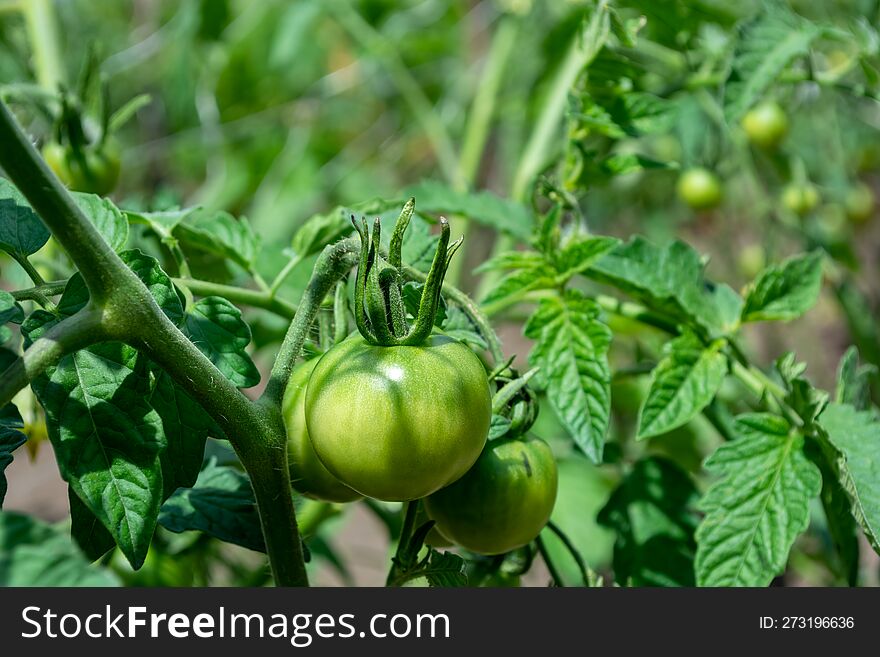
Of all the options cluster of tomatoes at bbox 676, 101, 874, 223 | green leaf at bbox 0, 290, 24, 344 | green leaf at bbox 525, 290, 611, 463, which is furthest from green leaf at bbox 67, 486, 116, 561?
cluster of tomatoes at bbox 676, 101, 874, 223

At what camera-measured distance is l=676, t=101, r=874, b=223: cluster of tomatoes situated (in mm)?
1437

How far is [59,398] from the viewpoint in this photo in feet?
1.69

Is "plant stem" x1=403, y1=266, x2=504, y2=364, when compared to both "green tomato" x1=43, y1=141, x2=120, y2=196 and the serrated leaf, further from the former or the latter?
"green tomato" x1=43, y1=141, x2=120, y2=196

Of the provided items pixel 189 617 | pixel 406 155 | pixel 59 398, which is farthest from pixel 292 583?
A: pixel 406 155

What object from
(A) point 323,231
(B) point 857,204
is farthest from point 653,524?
(B) point 857,204

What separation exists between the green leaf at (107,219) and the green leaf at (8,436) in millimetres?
120

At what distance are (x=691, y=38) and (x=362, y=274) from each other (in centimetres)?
70

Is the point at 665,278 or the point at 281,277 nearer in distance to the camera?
the point at 281,277

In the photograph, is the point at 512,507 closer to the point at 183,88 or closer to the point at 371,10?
the point at 183,88

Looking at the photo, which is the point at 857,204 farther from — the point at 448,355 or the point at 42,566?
the point at 42,566

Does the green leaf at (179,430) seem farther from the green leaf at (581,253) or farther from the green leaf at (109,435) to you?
the green leaf at (581,253)

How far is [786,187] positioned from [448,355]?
4.22ft

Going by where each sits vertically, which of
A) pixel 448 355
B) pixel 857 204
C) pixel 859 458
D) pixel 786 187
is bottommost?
pixel 857 204

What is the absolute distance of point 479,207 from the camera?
90 centimetres
